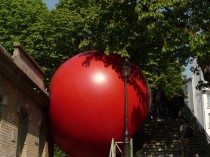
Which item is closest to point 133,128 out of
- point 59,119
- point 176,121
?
point 59,119

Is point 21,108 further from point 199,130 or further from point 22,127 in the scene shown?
point 199,130

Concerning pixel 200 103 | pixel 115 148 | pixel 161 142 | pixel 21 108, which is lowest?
pixel 115 148

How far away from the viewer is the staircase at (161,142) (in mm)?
20734

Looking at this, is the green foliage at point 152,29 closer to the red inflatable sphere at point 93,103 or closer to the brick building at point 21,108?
the red inflatable sphere at point 93,103

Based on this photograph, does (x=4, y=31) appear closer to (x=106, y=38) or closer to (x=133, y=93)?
(x=106, y=38)

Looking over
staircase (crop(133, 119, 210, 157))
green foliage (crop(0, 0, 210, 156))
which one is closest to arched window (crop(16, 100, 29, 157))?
green foliage (crop(0, 0, 210, 156))

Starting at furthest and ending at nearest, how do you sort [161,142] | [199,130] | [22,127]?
[199,130], [161,142], [22,127]

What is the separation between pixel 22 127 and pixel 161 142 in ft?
33.3

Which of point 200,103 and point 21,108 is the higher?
point 200,103

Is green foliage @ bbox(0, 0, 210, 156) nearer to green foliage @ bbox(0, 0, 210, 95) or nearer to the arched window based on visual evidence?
green foliage @ bbox(0, 0, 210, 95)

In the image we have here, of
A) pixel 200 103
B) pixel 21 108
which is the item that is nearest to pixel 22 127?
pixel 21 108

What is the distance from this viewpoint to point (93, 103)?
13.0m

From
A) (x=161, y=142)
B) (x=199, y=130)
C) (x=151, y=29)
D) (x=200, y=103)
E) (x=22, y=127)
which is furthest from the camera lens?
(x=200, y=103)

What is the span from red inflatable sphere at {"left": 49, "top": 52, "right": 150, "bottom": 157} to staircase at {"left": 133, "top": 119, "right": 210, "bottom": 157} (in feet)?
23.6
